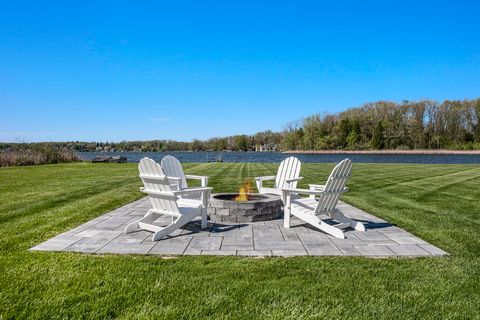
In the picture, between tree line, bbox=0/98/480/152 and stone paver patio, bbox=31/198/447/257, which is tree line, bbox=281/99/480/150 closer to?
tree line, bbox=0/98/480/152

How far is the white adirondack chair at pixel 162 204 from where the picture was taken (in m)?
4.74

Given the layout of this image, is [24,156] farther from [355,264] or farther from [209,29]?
[355,264]

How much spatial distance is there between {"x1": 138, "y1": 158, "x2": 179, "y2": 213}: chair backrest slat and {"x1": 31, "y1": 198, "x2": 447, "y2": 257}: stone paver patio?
17.2 inches

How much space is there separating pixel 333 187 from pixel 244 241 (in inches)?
62.4

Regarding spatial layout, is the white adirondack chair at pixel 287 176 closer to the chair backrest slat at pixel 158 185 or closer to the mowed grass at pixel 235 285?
the chair backrest slat at pixel 158 185

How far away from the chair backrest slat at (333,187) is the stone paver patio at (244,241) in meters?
0.43

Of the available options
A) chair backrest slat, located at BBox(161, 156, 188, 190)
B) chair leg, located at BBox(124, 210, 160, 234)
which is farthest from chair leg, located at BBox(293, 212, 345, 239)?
chair backrest slat, located at BBox(161, 156, 188, 190)

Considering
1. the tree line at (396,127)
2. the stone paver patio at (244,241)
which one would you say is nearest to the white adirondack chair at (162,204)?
the stone paver patio at (244,241)

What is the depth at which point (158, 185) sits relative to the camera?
494 centimetres

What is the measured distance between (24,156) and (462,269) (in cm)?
2282

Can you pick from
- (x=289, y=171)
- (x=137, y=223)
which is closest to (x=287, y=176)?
(x=289, y=171)

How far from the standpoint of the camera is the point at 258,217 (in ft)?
19.3

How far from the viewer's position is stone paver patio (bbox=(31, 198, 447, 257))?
4113mm

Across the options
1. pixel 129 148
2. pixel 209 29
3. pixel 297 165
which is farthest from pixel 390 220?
pixel 129 148
